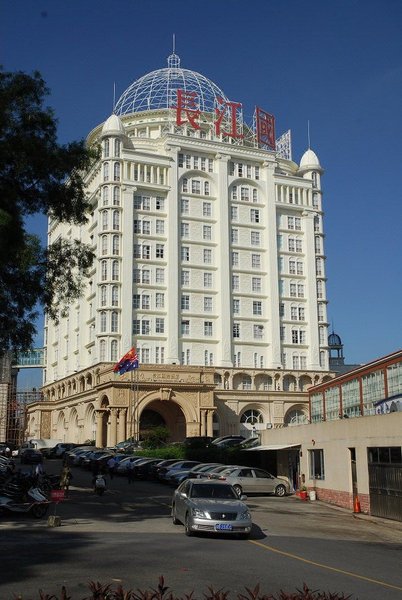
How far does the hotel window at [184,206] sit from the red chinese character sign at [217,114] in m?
7.82

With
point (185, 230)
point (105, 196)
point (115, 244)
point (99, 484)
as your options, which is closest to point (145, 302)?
point (115, 244)

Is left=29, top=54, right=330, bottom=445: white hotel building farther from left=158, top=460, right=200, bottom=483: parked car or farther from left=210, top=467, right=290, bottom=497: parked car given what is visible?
left=210, top=467, right=290, bottom=497: parked car

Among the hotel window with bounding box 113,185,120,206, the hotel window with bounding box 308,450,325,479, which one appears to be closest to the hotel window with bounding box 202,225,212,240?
the hotel window with bounding box 113,185,120,206

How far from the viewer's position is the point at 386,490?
2408 centimetres

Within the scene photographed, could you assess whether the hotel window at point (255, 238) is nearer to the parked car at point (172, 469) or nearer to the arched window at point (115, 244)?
the arched window at point (115, 244)

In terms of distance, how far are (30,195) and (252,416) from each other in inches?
1946

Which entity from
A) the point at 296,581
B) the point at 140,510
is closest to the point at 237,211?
the point at 140,510

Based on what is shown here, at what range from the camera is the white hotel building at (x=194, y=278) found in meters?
63.2

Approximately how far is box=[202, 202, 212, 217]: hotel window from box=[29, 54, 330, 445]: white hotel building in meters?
0.15

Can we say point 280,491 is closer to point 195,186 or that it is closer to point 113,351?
point 113,351

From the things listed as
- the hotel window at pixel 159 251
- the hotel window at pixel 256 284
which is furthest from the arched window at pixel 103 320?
the hotel window at pixel 256 284

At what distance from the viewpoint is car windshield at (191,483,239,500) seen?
58.3 feet

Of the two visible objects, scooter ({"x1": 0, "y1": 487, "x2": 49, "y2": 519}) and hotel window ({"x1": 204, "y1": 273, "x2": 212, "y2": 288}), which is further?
hotel window ({"x1": 204, "y1": 273, "x2": 212, "y2": 288})

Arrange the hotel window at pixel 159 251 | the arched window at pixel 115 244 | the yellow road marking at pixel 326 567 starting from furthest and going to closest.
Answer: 1. the hotel window at pixel 159 251
2. the arched window at pixel 115 244
3. the yellow road marking at pixel 326 567
